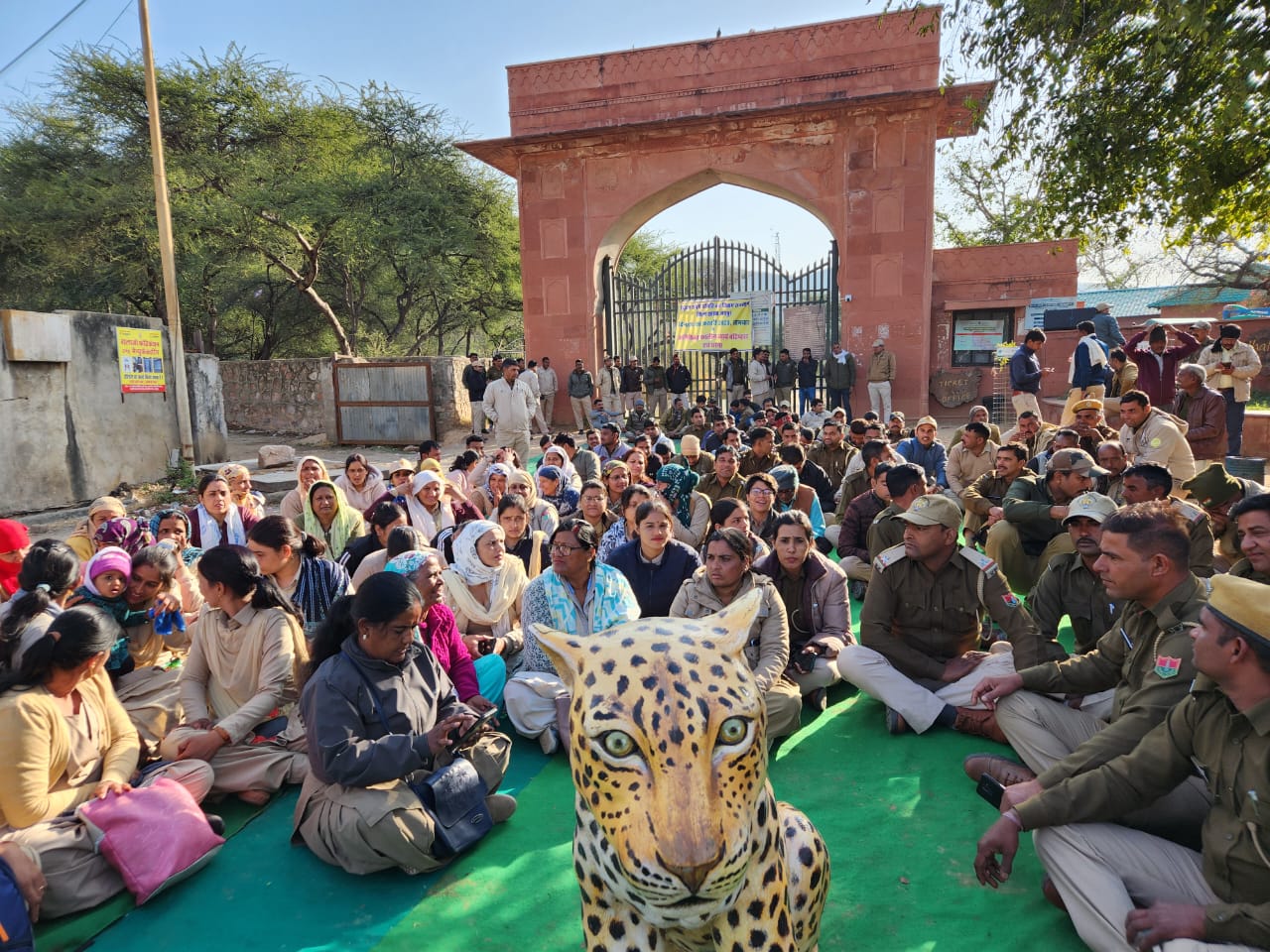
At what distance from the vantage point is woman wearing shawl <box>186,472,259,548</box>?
18.0 ft

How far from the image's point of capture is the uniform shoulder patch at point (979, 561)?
12.7ft

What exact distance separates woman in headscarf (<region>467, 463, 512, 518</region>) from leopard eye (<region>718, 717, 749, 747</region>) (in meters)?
4.97

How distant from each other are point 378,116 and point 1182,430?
66.6 feet

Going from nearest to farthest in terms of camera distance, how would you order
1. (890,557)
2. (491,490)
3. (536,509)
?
(890,557) < (536,509) < (491,490)

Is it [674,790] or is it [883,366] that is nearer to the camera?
[674,790]

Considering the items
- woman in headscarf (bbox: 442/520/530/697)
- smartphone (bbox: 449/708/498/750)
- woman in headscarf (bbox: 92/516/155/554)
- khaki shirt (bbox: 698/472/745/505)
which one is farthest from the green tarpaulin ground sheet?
khaki shirt (bbox: 698/472/745/505)

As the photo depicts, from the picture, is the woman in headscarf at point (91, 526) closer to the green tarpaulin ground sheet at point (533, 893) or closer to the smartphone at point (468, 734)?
the green tarpaulin ground sheet at point (533, 893)

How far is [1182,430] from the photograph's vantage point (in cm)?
659

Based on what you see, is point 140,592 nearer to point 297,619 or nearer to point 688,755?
point 297,619

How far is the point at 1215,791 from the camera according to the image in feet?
7.28

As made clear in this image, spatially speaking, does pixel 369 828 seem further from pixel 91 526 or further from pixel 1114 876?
pixel 91 526

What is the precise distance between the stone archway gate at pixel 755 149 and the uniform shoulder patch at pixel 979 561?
11338 millimetres

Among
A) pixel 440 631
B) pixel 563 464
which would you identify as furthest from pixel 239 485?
pixel 440 631

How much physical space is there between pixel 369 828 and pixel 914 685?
2.59 meters
